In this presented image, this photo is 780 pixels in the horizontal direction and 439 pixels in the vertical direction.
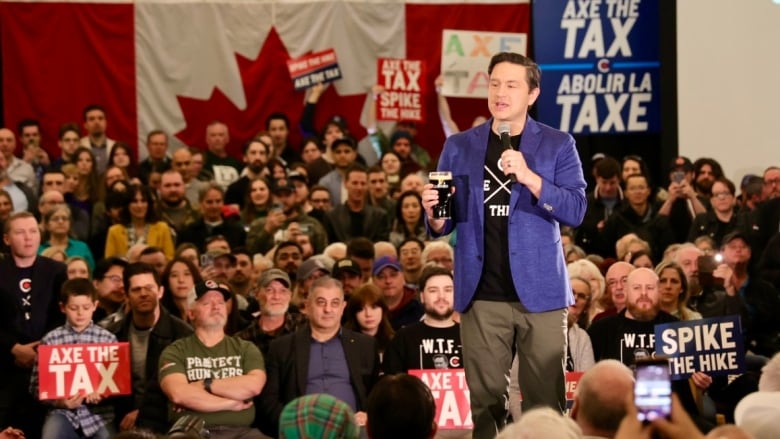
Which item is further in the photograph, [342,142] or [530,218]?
[342,142]

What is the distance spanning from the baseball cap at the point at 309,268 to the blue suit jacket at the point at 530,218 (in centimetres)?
369

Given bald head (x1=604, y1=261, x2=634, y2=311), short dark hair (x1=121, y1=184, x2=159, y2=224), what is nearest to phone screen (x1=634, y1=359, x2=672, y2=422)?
bald head (x1=604, y1=261, x2=634, y2=311)

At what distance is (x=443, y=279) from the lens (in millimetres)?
7363

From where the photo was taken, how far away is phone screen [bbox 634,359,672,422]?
296cm

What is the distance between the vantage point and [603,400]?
360 cm

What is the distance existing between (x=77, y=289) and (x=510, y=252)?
355cm

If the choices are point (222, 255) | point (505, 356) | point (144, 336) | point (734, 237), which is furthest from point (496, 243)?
point (734, 237)

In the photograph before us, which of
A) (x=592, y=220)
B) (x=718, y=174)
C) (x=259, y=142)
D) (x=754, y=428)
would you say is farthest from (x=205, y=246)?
(x=754, y=428)

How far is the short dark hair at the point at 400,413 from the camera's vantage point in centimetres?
382

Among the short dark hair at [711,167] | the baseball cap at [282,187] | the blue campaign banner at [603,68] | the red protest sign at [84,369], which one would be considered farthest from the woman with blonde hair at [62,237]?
the blue campaign banner at [603,68]

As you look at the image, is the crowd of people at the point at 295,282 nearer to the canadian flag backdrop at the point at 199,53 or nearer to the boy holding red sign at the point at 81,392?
the boy holding red sign at the point at 81,392

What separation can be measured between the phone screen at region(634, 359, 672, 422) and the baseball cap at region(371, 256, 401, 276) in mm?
5430

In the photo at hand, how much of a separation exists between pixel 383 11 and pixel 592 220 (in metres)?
4.51

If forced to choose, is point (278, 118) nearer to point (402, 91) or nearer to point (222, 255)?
point (402, 91)
